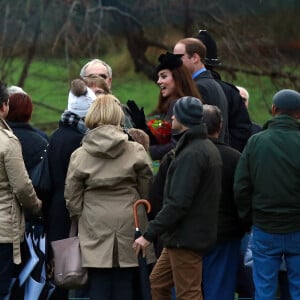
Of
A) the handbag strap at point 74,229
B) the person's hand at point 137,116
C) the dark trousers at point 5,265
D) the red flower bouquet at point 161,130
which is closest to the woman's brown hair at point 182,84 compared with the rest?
the red flower bouquet at point 161,130

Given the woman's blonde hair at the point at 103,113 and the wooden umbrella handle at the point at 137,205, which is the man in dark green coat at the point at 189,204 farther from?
the woman's blonde hair at the point at 103,113

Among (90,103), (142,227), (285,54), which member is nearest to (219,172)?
(142,227)

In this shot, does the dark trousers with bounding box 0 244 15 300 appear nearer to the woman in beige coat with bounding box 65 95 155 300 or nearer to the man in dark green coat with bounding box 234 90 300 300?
the woman in beige coat with bounding box 65 95 155 300

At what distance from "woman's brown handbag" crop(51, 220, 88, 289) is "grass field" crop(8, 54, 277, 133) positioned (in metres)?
2.49

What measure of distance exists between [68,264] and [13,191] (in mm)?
591

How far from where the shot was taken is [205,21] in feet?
30.8

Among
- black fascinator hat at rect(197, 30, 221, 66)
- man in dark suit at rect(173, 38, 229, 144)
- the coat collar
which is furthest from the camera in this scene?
black fascinator hat at rect(197, 30, 221, 66)

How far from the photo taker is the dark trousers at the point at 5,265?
6.90m

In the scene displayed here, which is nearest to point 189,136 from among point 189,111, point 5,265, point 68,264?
point 189,111

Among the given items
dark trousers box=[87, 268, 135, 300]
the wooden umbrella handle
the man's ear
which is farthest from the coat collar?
→ the man's ear

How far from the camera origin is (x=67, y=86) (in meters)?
Result: 9.55

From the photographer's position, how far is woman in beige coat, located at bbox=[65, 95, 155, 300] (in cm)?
679

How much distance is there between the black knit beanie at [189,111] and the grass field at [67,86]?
261cm

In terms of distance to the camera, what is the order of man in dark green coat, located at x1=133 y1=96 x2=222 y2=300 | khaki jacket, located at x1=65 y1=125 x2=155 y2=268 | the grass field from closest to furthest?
man in dark green coat, located at x1=133 y1=96 x2=222 y2=300, khaki jacket, located at x1=65 y1=125 x2=155 y2=268, the grass field
